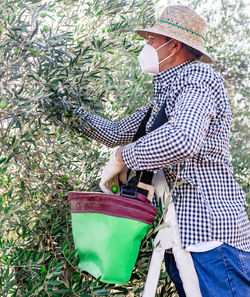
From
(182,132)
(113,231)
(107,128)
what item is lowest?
(113,231)

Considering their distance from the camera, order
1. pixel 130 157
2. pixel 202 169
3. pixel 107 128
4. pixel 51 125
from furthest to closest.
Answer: pixel 107 128
pixel 51 125
pixel 202 169
pixel 130 157

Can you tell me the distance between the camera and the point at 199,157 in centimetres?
207

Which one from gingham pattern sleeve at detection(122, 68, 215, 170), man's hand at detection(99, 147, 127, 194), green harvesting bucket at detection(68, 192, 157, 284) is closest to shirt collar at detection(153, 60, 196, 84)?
gingham pattern sleeve at detection(122, 68, 215, 170)

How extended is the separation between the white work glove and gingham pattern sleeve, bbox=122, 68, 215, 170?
9cm

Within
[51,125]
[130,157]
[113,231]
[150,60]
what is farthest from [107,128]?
[113,231]

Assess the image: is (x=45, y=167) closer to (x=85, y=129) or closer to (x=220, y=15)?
(x=85, y=129)

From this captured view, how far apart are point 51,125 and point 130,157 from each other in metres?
0.67

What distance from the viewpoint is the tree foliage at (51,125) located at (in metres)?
2.03

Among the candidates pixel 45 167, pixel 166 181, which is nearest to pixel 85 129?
pixel 45 167

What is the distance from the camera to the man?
1.85 meters

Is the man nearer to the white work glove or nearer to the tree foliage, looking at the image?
the white work glove

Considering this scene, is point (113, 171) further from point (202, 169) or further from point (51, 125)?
point (51, 125)

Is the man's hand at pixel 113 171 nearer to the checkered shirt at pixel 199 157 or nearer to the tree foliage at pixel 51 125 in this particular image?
the checkered shirt at pixel 199 157

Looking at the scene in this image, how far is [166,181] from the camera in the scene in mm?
2162
